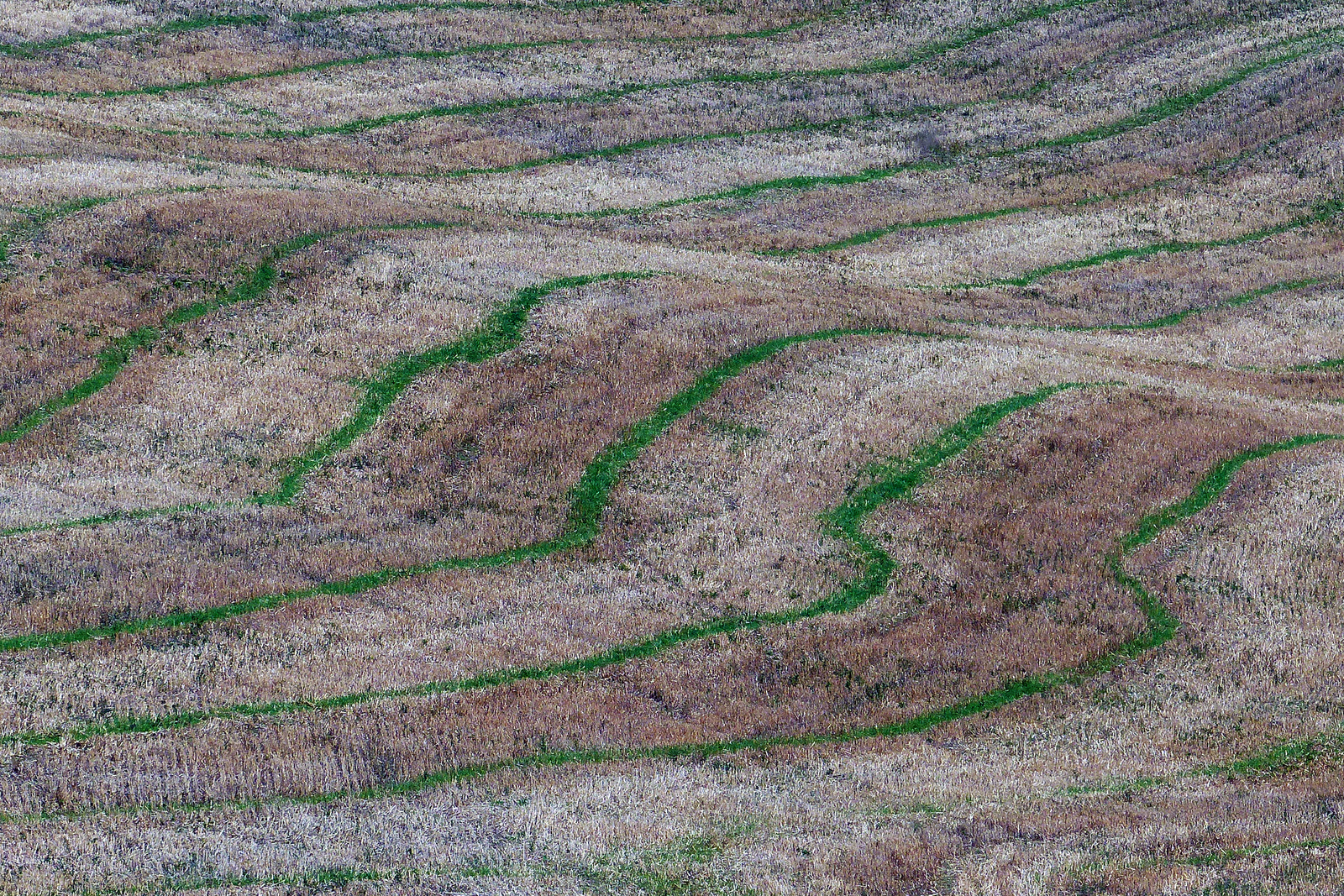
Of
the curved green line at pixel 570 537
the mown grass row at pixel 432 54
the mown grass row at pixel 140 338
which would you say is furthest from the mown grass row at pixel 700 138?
the curved green line at pixel 570 537

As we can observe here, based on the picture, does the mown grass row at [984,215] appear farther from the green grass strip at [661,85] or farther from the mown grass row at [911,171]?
the green grass strip at [661,85]

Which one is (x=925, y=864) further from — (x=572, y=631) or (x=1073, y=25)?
(x=1073, y=25)

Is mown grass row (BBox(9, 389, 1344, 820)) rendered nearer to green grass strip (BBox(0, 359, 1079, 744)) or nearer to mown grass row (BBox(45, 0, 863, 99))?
green grass strip (BBox(0, 359, 1079, 744))

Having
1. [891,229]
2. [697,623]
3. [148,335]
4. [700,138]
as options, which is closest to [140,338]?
[148,335]

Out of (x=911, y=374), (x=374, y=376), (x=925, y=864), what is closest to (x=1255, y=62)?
(x=911, y=374)

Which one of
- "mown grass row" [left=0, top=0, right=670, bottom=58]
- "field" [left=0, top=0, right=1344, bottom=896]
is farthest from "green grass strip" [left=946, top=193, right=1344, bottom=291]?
"mown grass row" [left=0, top=0, right=670, bottom=58]

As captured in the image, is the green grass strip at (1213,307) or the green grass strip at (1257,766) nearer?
the green grass strip at (1257,766)

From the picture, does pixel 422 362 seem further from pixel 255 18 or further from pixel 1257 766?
pixel 255 18
